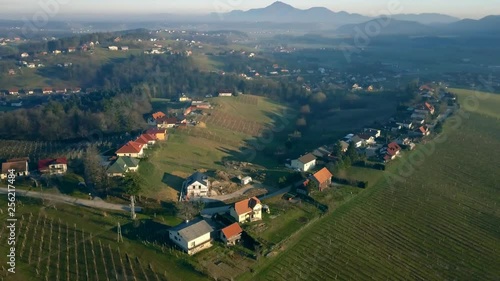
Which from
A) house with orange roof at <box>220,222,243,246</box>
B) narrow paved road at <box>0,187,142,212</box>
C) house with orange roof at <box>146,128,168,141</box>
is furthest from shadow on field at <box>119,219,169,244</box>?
house with orange roof at <box>146,128,168,141</box>

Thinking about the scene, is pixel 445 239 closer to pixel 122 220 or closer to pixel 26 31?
pixel 122 220

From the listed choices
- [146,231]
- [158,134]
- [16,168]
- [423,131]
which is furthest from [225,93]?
[146,231]

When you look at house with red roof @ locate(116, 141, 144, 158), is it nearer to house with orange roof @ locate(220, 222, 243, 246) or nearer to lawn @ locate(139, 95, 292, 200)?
lawn @ locate(139, 95, 292, 200)

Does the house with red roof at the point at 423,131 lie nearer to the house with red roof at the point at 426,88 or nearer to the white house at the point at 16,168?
the house with red roof at the point at 426,88

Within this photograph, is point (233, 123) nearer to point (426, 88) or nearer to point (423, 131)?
point (423, 131)

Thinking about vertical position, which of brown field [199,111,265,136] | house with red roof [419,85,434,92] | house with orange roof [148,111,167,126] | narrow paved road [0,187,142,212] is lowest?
brown field [199,111,265,136]

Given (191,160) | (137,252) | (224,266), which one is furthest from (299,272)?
(191,160)
